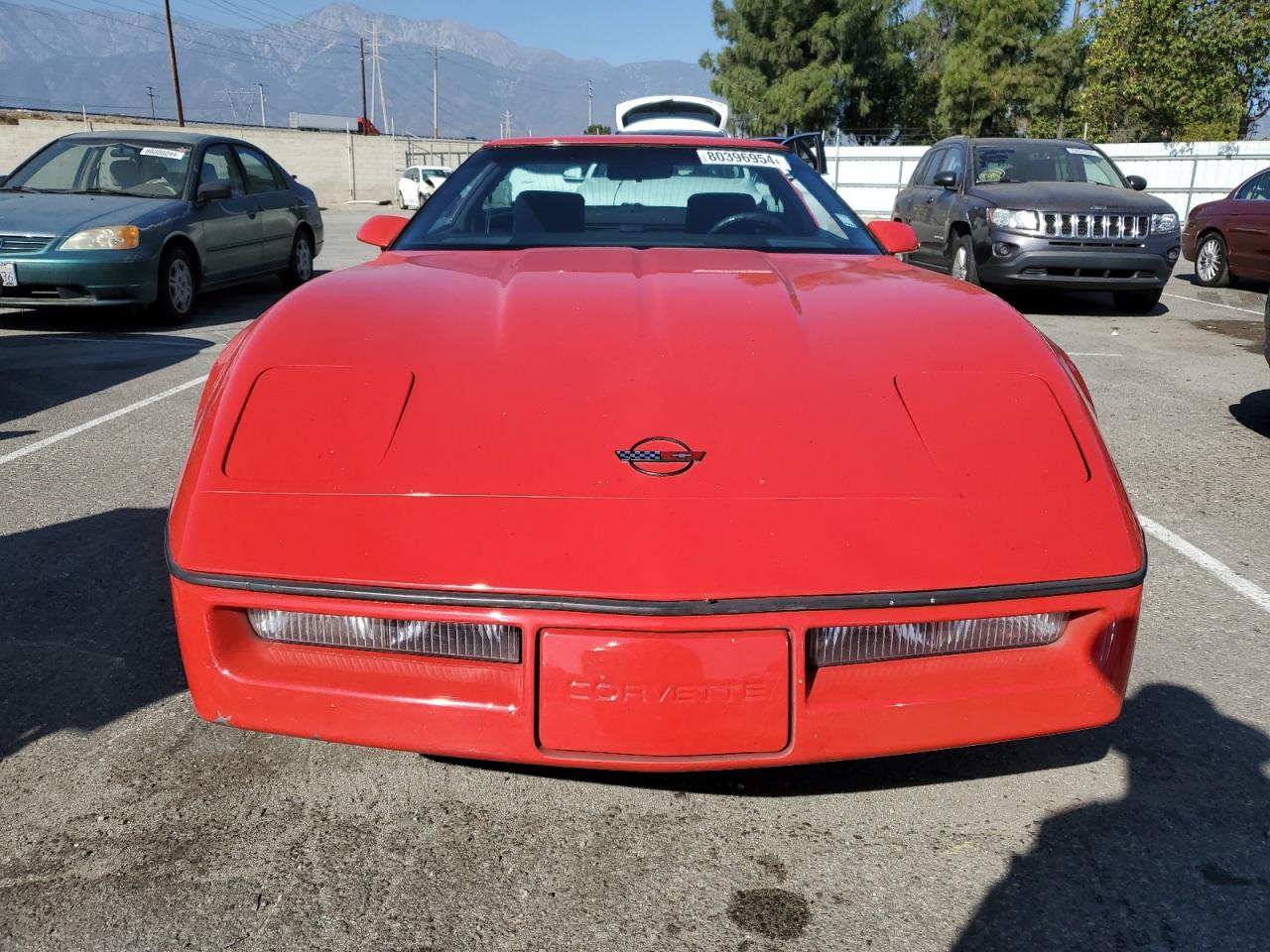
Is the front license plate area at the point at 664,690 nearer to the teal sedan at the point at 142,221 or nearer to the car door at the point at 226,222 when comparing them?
the teal sedan at the point at 142,221

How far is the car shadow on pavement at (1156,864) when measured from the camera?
69.1 inches

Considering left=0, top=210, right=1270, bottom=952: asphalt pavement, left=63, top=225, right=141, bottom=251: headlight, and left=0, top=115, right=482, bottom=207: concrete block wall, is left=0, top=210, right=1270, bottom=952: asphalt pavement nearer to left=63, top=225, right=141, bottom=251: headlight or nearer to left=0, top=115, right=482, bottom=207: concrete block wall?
left=63, top=225, right=141, bottom=251: headlight

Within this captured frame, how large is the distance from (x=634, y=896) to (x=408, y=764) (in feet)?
2.16

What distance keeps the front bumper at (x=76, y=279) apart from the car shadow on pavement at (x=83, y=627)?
4.35m

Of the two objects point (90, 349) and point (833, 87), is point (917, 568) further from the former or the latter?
point (833, 87)

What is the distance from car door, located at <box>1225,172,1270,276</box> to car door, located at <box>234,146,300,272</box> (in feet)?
31.7

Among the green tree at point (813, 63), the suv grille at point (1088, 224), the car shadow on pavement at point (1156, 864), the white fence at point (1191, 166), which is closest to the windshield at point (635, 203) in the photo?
the car shadow on pavement at point (1156, 864)

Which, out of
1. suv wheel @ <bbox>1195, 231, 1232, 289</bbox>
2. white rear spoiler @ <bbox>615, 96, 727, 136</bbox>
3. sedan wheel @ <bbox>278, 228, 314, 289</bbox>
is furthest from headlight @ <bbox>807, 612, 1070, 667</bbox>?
suv wheel @ <bbox>1195, 231, 1232, 289</bbox>

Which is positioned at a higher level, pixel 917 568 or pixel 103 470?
pixel 917 568

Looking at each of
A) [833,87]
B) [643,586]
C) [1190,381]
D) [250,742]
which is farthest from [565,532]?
[833,87]

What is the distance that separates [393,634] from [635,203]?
2348 mm

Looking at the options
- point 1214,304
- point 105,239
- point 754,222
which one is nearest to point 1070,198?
point 1214,304

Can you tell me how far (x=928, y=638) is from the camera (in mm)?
1805

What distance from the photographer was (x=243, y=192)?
30.3ft
